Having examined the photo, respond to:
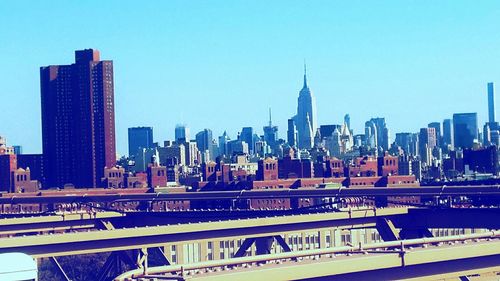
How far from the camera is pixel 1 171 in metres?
199

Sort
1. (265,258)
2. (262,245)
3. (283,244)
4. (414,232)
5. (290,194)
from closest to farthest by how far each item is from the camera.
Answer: (265,258) < (283,244) < (262,245) < (414,232) < (290,194)

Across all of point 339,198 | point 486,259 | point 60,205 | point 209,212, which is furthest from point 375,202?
point 486,259

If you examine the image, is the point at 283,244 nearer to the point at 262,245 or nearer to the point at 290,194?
the point at 262,245

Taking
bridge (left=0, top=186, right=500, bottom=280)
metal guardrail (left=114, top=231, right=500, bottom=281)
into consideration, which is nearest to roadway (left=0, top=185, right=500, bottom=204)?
bridge (left=0, top=186, right=500, bottom=280)

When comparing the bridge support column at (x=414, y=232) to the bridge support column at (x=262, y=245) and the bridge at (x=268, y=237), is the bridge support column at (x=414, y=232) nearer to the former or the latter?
the bridge at (x=268, y=237)

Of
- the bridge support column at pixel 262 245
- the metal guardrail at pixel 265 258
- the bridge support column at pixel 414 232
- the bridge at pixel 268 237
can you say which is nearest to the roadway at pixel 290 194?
the bridge at pixel 268 237

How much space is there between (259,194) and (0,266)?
105 meters

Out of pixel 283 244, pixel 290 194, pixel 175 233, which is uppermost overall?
pixel 290 194

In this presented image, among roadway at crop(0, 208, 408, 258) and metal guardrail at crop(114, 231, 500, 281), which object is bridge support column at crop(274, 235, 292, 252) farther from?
metal guardrail at crop(114, 231, 500, 281)

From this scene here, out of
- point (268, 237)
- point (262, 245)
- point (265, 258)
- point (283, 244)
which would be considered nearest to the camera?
point (265, 258)

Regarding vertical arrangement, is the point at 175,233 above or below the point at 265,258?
below

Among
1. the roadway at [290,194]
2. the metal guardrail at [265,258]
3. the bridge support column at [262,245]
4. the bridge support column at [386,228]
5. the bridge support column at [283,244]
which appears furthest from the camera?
the roadway at [290,194]

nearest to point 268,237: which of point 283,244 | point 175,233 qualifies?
point 283,244

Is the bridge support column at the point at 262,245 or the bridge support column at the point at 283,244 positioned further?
the bridge support column at the point at 262,245
